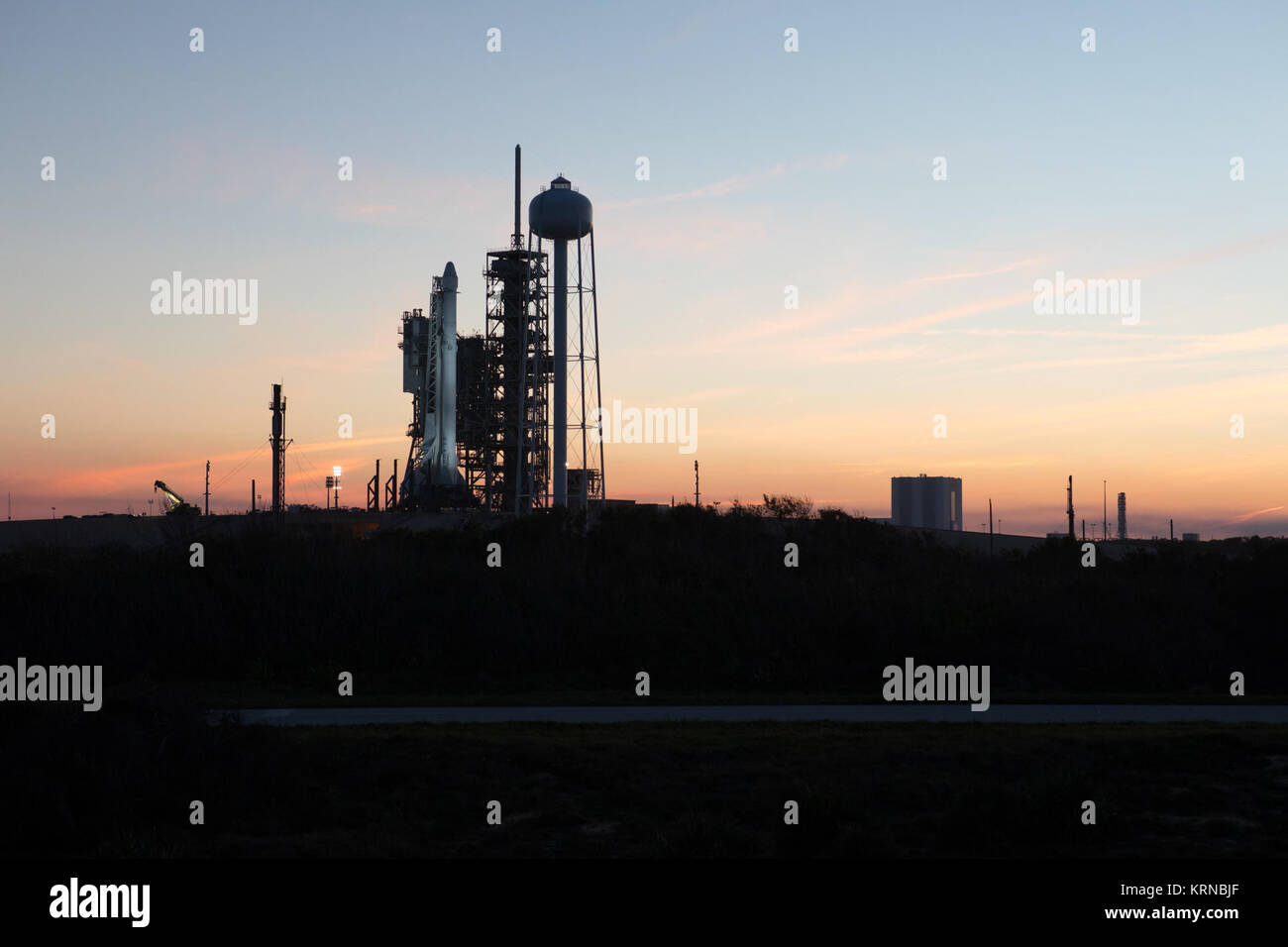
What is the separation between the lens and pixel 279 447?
60.9 m

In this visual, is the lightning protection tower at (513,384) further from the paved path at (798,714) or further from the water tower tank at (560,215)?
the paved path at (798,714)

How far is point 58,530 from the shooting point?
→ 181ft

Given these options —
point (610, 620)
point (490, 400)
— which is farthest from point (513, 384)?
point (610, 620)

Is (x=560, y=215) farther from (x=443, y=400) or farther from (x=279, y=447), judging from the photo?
(x=279, y=447)

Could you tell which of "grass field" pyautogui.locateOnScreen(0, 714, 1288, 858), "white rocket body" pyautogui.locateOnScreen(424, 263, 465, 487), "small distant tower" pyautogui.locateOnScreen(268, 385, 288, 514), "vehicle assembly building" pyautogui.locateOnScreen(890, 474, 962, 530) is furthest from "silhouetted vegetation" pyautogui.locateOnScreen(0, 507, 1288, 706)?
"vehicle assembly building" pyautogui.locateOnScreen(890, 474, 962, 530)

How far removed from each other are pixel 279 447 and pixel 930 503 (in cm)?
4645

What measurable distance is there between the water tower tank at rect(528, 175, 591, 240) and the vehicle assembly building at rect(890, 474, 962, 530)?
3576 centimetres

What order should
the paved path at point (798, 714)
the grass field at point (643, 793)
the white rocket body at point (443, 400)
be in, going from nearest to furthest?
the grass field at point (643, 793) → the paved path at point (798, 714) → the white rocket body at point (443, 400)

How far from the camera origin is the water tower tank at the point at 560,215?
58312 millimetres

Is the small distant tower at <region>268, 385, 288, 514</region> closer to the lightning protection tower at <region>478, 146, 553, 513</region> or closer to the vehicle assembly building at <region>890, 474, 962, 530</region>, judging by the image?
the lightning protection tower at <region>478, 146, 553, 513</region>

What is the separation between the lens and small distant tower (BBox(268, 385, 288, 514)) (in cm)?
6022

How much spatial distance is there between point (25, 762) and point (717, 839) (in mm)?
8391

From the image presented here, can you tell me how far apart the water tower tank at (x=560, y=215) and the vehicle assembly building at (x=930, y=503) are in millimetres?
35757

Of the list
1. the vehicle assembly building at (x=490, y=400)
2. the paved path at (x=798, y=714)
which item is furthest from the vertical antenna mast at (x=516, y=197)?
the paved path at (x=798, y=714)
